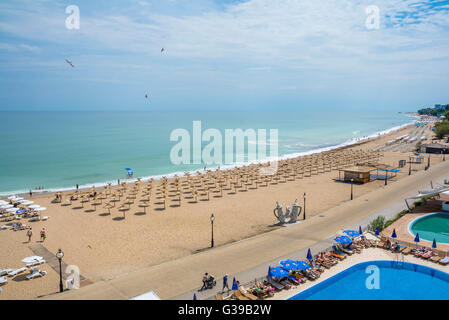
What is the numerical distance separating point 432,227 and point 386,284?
342 inches

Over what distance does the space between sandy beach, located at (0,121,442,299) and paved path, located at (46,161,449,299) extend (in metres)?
1.24

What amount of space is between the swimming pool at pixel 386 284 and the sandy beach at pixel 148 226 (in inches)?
257

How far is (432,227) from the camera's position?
19.2 m

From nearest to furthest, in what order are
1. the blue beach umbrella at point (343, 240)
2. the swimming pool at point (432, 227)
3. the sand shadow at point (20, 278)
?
the sand shadow at point (20, 278) → the blue beach umbrella at point (343, 240) → the swimming pool at point (432, 227)

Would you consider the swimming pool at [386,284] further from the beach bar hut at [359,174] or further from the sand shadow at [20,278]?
the beach bar hut at [359,174]

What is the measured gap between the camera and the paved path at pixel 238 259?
489 inches

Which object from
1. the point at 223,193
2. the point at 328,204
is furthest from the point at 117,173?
the point at 328,204

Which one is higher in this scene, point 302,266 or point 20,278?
point 302,266

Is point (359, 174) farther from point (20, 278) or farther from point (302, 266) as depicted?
point (20, 278)

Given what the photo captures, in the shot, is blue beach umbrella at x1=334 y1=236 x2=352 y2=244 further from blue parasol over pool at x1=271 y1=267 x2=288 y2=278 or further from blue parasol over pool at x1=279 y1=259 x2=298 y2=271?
blue parasol over pool at x1=271 y1=267 x2=288 y2=278

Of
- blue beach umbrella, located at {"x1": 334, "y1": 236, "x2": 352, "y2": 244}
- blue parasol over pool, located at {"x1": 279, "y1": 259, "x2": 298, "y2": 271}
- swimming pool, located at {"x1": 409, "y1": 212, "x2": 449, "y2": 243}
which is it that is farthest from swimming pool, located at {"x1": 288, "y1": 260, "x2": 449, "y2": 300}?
swimming pool, located at {"x1": 409, "y1": 212, "x2": 449, "y2": 243}

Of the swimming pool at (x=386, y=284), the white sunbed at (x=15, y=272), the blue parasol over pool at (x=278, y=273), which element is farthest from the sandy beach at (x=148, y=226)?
the swimming pool at (x=386, y=284)

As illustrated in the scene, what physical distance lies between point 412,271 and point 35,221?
2356cm

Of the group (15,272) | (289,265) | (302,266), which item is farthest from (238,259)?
(15,272)
